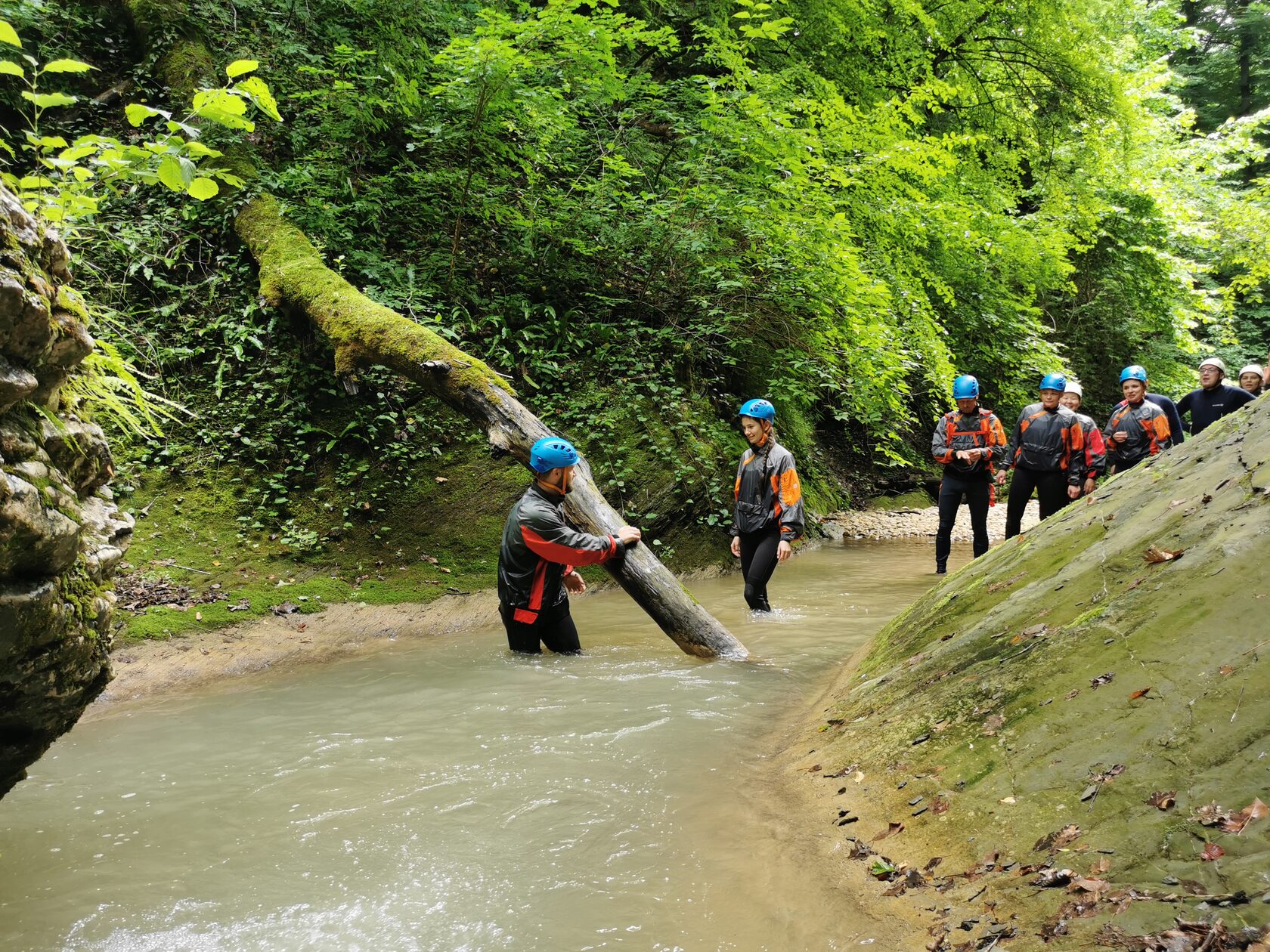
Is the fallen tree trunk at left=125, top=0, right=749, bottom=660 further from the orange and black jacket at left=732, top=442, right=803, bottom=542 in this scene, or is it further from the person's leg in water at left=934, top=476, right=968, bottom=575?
the person's leg in water at left=934, top=476, right=968, bottom=575

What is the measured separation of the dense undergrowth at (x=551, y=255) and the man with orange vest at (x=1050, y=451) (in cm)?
171

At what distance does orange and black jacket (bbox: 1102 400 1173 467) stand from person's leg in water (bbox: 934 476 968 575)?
188 centimetres

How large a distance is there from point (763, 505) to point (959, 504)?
3.46 meters

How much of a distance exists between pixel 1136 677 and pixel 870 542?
10.1 metres

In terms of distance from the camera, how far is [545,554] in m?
5.96

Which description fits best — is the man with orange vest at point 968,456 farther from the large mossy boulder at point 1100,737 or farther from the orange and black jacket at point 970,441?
the large mossy boulder at point 1100,737

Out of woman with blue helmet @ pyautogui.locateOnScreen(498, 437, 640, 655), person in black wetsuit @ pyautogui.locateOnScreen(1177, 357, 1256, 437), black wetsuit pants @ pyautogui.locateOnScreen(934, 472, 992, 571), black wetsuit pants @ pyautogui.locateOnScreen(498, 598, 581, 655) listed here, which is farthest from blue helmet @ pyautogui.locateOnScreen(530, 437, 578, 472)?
person in black wetsuit @ pyautogui.locateOnScreen(1177, 357, 1256, 437)

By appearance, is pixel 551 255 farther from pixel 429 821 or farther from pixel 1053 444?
pixel 429 821

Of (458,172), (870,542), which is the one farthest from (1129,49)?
(458,172)

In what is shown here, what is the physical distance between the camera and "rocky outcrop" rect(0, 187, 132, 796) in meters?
2.09

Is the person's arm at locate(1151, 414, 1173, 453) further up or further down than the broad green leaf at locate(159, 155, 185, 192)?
further down

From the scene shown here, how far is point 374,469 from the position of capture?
8.73 m

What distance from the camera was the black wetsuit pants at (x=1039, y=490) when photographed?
8961 mm

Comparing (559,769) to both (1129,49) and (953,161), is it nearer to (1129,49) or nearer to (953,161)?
(953,161)
